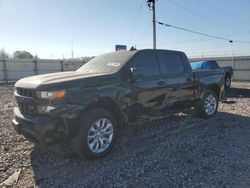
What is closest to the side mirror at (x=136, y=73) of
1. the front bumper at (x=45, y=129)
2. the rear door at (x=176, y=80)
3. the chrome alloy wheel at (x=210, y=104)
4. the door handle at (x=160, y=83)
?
the door handle at (x=160, y=83)

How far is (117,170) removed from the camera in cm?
440

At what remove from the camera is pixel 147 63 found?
5844mm

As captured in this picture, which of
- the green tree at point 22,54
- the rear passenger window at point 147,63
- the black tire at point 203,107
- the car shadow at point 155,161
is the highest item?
the green tree at point 22,54

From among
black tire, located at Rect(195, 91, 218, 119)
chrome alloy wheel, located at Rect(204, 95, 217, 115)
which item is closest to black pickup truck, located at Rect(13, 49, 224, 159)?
black tire, located at Rect(195, 91, 218, 119)

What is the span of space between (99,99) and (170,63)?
2426 mm

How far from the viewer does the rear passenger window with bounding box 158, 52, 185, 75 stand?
6.22 metres

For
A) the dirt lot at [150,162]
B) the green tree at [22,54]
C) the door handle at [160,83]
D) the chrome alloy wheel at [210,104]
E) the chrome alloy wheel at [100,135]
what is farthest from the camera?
the green tree at [22,54]

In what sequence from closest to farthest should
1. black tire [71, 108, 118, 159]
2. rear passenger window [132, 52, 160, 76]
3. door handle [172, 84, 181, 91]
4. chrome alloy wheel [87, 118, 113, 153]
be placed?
1. black tire [71, 108, 118, 159]
2. chrome alloy wheel [87, 118, 113, 153]
3. rear passenger window [132, 52, 160, 76]
4. door handle [172, 84, 181, 91]

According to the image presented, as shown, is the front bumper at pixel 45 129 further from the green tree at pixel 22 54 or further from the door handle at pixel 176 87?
the green tree at pixel 22 54

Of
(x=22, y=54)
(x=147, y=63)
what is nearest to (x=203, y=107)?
(x=147, y=63)

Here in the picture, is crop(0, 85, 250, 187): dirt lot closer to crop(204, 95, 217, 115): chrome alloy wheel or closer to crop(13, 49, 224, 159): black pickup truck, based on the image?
crop(13, 49, 224, 159): black pickup truck

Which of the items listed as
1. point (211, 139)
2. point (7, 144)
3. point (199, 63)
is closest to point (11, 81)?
point (199, 63)

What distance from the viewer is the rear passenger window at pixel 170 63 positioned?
6.22 meters

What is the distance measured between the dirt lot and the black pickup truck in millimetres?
404
